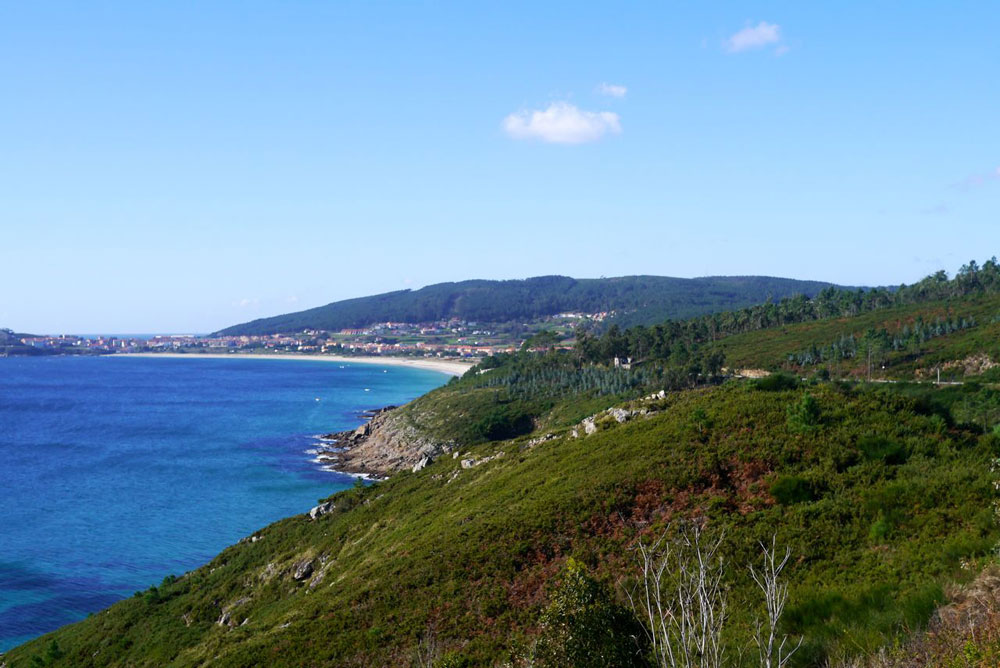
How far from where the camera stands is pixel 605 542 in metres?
24.6

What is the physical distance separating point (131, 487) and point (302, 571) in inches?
1907

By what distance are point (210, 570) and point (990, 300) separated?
117 meters

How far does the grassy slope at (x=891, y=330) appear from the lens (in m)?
80.4

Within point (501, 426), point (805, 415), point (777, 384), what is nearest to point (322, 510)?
point (777, 384)

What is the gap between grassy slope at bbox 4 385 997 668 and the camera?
19375 mm

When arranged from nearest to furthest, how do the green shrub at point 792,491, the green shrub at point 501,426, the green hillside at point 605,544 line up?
the green hillside at point 605,544
the green shrub at point 792,491
the green shrub at point 501,426

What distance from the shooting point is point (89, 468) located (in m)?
82.8

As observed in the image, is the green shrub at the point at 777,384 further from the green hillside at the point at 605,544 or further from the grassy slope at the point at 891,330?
the grassy slope at the point at 891,330

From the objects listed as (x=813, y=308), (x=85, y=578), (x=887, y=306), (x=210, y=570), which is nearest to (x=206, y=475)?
(x=85, y=578)

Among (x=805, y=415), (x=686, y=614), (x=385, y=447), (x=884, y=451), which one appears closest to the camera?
(x=686, y=614)

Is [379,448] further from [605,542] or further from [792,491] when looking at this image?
[792,491]

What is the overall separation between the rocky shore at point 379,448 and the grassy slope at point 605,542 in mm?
38559

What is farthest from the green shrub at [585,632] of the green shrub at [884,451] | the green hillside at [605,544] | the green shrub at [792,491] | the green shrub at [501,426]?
the green shrub at [501,426]

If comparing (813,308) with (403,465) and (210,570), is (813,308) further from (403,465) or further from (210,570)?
(210,570)
